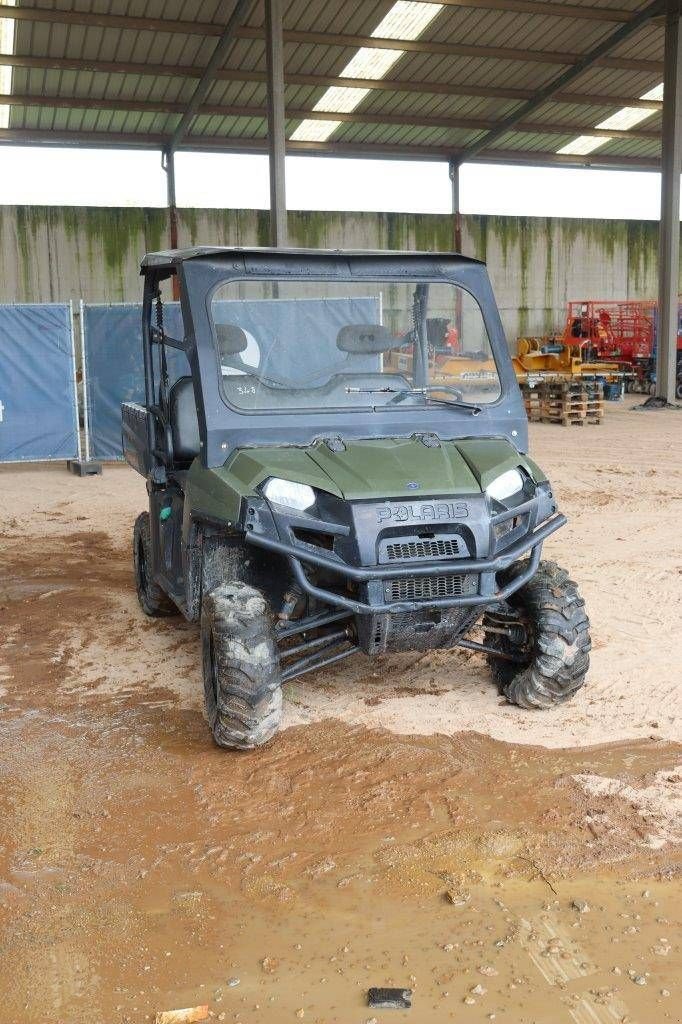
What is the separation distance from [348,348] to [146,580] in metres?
2.42

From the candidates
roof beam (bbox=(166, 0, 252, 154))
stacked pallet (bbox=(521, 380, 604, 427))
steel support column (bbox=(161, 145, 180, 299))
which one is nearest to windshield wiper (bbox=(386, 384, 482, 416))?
stacked pallet (bbox=(521, 380, 604, 427))

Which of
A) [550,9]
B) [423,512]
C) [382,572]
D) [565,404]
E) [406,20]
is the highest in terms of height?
[550,9]

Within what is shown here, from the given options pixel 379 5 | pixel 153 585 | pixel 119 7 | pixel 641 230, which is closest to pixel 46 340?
pixel 153 585

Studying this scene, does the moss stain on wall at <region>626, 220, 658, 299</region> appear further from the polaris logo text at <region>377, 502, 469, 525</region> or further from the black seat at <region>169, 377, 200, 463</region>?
the polaris logo text at <region>377, 502, 469, 525</region>

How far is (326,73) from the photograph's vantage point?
20766mm

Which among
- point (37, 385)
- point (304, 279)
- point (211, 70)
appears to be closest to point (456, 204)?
point (211, 70)

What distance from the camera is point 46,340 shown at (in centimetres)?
1234

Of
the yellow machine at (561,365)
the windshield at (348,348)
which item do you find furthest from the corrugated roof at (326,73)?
the windshield at (348,348)

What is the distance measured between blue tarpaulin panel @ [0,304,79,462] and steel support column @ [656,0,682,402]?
38.4ft

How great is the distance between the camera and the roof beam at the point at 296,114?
21.1 m

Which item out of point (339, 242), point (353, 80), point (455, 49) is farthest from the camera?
point (339, 242)

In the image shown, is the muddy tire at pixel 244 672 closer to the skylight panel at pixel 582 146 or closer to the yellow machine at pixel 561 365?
the yellow machine at pixel 561 365

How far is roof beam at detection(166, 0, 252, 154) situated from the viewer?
17562 millimetres

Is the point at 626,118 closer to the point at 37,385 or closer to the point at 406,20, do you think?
the point at 406,20
